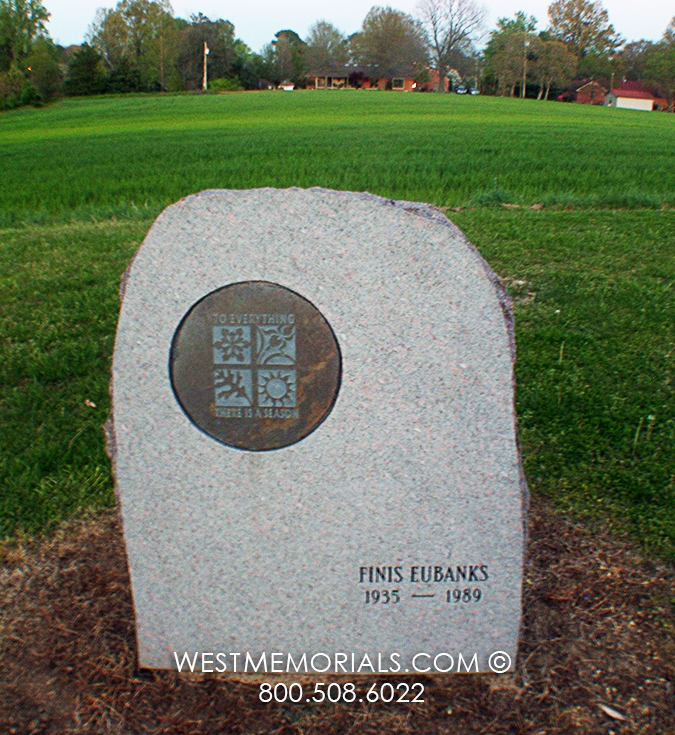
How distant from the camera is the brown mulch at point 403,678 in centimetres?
228

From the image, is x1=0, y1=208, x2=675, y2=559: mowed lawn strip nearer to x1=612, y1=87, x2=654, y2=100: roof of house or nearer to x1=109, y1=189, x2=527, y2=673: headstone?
x1=109, y1=189, x2=527, y2=673: headstone

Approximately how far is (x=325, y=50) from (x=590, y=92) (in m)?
27.8

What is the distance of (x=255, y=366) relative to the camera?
220 cm

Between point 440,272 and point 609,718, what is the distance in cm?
156

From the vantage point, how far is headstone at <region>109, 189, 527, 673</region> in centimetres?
212

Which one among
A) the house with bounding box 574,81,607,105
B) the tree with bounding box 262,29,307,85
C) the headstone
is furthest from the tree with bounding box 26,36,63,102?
A: the headstone

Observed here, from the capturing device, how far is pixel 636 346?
4.59 metres

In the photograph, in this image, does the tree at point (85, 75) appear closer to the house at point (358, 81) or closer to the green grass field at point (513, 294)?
the house at point (358, 81)

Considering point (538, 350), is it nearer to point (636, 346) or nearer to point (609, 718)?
point (636, 346)

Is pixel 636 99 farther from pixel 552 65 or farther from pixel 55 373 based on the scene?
pixel 55 373

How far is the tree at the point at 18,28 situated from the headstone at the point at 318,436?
51834 mm

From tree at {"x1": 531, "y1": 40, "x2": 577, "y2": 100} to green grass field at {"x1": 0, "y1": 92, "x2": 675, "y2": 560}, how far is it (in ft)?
159

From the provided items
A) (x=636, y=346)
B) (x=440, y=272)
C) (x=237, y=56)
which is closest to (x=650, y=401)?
(x=636, y=346)

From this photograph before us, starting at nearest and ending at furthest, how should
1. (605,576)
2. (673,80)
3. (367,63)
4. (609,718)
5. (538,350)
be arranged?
(609,718) → (605,576) → (538,350) → (673,80) → (367,63)
